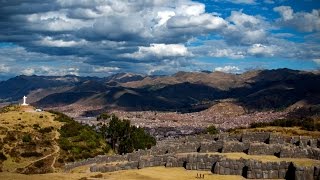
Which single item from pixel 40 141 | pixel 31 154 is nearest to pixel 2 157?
pixel 31 154

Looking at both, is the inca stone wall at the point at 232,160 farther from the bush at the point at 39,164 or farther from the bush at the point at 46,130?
the bush at the point at 46,130

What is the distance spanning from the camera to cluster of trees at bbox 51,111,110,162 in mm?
90625

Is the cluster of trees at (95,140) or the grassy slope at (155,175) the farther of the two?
the cluster of trees at (95,140)

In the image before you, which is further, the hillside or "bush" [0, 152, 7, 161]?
the hillside

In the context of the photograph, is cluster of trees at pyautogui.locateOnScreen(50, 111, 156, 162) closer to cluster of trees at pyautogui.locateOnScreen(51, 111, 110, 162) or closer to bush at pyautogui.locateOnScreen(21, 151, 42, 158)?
cluster of trees at pyautogui.locateOnScreen(51, 111, 110, 162)

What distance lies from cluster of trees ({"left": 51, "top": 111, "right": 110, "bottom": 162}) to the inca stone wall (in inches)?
894

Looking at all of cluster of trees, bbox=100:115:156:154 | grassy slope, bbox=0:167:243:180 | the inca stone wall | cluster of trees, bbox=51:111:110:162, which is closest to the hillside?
cluster of trees, bbox=51:111:110:162

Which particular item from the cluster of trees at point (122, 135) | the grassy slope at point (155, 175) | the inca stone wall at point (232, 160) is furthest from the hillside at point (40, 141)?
the grassy slope at point (155, 175)

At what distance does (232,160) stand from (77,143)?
5427 cm

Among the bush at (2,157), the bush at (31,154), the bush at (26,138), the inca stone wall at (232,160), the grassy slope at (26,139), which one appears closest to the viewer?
the inca stone wall at (232,160)

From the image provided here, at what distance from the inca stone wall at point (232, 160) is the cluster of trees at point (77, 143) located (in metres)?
22.7

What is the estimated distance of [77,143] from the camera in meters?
98.8

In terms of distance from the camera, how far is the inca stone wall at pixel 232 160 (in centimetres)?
4816

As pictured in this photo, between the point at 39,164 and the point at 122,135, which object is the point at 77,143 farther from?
the point at 122,135
